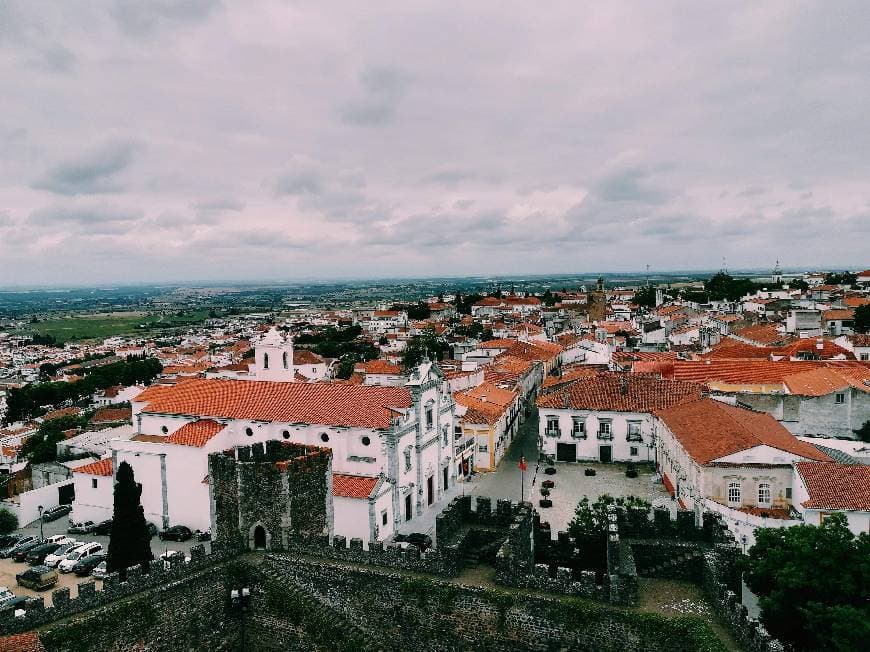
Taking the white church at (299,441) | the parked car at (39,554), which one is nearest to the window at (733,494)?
the white church at (299,441)

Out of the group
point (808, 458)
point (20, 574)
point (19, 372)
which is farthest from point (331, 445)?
point (19, 372)

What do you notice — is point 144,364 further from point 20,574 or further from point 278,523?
point 278,523

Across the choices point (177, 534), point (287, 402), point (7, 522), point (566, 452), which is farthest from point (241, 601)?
point (566, 452)

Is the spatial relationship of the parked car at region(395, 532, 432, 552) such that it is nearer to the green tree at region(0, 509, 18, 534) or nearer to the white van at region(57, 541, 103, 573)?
the white van at region(57, 541, 103, 573)

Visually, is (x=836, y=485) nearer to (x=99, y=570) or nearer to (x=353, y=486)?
(x=353, y=486)

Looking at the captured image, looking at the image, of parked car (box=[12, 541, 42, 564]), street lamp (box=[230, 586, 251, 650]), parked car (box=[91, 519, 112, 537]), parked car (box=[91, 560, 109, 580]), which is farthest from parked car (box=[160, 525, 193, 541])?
street lamp (box=[230, 586, 251, 650])

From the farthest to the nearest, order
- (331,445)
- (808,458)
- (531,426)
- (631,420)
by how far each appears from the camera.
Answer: (531,426), (631,420), (331,445), (808,458)
